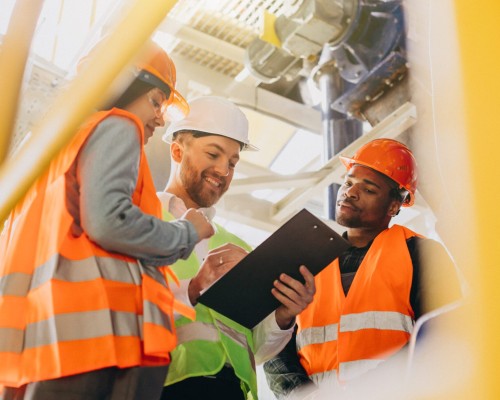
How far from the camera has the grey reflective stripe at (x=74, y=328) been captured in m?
1.70

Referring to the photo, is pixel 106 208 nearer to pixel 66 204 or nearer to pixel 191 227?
pixel 66 204

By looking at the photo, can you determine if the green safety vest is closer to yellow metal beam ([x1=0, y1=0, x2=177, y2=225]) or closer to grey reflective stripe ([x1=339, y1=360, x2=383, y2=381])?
grey reflective stripe ([x1=339, y1=360, x2=383, y2=381])

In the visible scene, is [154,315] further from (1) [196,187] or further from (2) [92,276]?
(1) [196,187]

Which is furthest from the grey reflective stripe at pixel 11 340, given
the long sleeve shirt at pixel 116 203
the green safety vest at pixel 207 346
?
the green safety vest at pixel 207 346

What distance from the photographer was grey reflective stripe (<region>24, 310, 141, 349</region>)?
→ 1697 millimetres

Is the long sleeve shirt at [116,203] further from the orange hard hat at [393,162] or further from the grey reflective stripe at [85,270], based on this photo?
the orange hard hat at [393,162]

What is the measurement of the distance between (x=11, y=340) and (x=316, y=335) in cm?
156

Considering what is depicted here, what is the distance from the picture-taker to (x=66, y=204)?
1.86 meters

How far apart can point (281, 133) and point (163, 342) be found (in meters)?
4.73

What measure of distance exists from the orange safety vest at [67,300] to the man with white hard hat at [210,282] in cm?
41

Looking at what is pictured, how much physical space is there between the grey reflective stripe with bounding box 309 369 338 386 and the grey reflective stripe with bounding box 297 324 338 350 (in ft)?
0.44

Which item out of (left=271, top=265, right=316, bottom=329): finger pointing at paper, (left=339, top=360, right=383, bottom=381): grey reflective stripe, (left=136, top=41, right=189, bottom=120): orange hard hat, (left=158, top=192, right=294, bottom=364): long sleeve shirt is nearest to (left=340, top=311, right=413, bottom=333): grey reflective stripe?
(left=339, top=360, right=383, bottom=381): grey reflective stripe

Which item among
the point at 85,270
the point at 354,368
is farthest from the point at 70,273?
the point at 354,368

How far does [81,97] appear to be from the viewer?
99 cm
